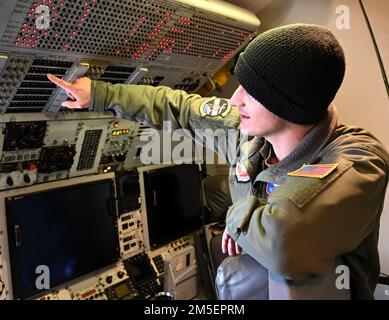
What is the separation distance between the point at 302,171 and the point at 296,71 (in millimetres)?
310

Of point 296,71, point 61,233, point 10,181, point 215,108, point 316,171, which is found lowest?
point 61,233

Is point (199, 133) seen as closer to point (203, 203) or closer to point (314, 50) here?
point (314, 50)

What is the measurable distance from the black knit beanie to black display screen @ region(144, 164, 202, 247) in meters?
1.59

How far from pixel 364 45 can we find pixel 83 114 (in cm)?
177

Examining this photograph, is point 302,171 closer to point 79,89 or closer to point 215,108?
point 215,108

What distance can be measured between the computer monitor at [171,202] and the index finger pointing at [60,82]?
3.55 ft

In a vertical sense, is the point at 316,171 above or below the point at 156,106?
below

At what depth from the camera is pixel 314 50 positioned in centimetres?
108

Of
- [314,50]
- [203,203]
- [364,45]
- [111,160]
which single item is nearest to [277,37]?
[314,50]

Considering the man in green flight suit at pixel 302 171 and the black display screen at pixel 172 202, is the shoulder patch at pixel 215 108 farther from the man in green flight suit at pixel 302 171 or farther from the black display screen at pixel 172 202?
the black display screen at pixel 172 202

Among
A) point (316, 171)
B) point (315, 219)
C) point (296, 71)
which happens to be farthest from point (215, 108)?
point (315, 219)

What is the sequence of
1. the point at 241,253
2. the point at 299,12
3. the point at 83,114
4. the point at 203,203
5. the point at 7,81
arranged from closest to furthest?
the point at 241,253 < the point at 7,81 < the point at 83,114 < the point at 299,12 < the point at 203,203

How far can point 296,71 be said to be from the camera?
109 cm

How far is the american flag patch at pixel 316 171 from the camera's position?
3.27ft
